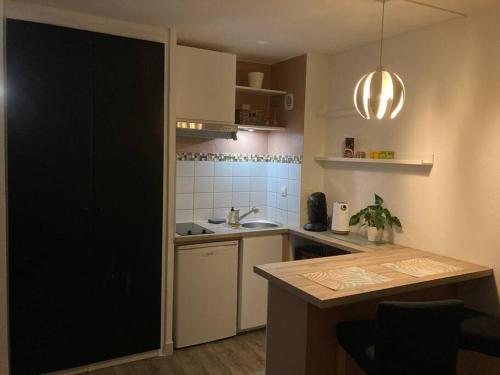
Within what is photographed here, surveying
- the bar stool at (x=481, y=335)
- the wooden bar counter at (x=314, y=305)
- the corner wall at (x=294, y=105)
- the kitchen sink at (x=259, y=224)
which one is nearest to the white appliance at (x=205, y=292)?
the kitchen sink at (x=259, y=224)

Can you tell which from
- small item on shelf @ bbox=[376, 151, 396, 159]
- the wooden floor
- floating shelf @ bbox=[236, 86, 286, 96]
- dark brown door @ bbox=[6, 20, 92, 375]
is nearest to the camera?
dark brown door @ bbox=[6, 20, 92, 375]

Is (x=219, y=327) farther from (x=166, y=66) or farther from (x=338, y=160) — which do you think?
(x=166, y=66)

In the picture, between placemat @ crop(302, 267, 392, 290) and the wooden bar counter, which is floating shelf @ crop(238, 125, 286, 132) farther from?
placemat @ crop(302, 267, 392, 290)

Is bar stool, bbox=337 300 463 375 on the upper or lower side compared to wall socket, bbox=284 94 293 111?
lower

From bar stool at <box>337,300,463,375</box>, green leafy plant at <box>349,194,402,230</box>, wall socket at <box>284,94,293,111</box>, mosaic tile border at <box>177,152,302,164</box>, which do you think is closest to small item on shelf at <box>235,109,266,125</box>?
wall socket at <box>284,94,293,111</box>

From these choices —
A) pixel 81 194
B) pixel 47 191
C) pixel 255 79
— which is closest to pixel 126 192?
pixel 81 194

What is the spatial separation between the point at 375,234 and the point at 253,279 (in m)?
1.09

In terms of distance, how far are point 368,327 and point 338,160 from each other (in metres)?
1.64

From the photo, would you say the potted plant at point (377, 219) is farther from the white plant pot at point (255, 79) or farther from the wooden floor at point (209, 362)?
the white plant pot at point (255, 79)

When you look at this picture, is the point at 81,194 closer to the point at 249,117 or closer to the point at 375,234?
the point at 249,117

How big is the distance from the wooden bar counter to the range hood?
1393 mm

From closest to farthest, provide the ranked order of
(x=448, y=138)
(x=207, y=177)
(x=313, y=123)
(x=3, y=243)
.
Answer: (x=3, y=243), (x=448, y=138), (x=313, y=123), (x=207, y=177)

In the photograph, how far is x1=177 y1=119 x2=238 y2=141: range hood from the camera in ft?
10.3

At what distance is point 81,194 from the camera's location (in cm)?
267
